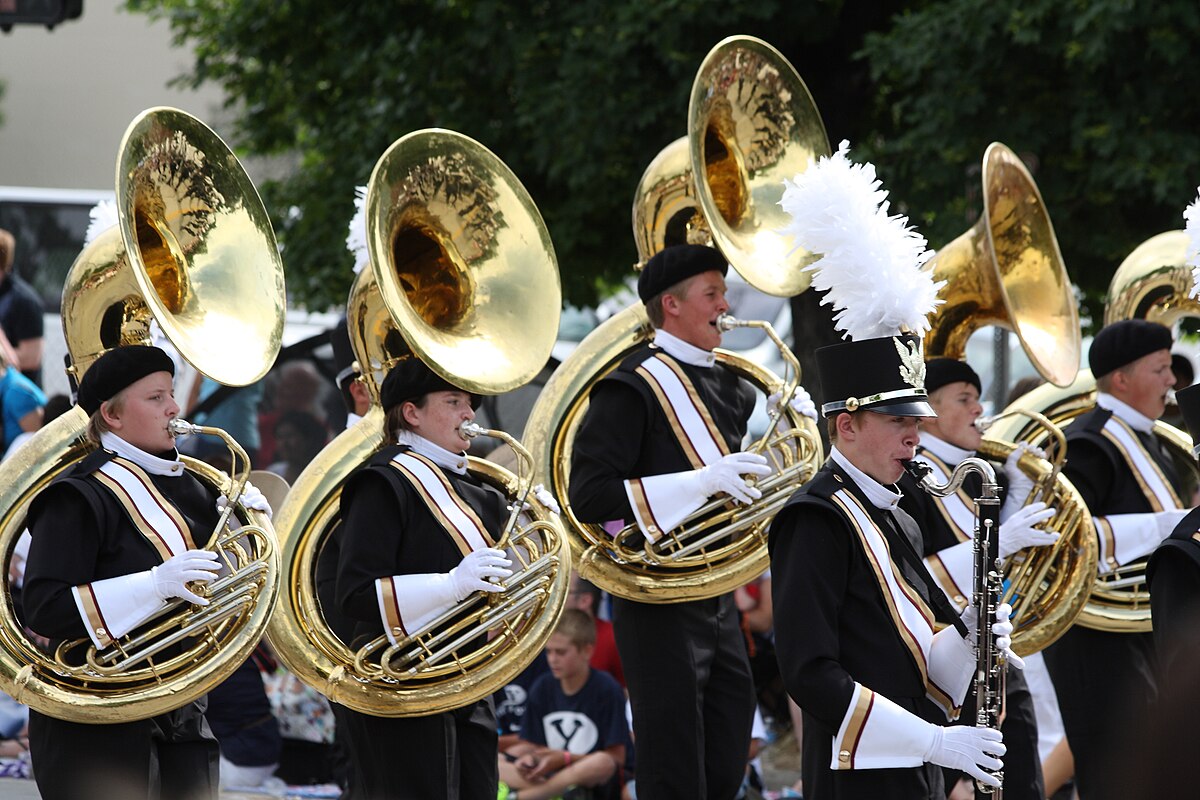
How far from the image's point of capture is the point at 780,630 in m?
3.88

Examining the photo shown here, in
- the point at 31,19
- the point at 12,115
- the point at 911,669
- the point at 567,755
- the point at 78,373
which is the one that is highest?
the point at 12,115

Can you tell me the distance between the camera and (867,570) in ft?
12.9

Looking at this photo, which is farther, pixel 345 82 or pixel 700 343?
pixel 345 82

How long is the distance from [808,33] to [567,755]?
178 inches

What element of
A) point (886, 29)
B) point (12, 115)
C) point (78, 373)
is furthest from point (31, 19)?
point (12, 115)

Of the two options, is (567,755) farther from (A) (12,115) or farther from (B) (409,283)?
(A) (12,115)

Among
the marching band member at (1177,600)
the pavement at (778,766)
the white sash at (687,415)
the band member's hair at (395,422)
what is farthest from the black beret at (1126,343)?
the pavement at (778,766)

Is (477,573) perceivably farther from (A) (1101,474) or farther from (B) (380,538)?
(A) (1101,474)

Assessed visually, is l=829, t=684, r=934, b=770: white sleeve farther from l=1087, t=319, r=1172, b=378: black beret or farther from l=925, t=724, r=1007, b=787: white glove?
l=1087, t=319, r=1172, b=378: black beret

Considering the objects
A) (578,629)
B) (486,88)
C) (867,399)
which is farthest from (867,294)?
(486,88)

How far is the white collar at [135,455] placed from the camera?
4824 mm

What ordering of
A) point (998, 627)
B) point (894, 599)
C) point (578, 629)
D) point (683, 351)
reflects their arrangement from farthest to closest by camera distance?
1. point (578, 629)
2. point (683, 351)
3. point (894, 599)
4. point (998, 627)

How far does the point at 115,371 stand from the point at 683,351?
6.40 feet

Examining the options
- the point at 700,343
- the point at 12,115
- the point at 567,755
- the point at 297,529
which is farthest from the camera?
the point at 12,115
